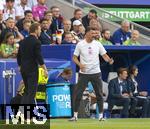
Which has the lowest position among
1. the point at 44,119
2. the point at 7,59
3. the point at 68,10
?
the point at 44,119

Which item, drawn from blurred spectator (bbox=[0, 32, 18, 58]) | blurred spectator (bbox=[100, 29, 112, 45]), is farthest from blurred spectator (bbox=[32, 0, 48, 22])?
blurred spectator (bbox=[0, 32, 18, 58])

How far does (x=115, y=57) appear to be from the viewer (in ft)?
77.4

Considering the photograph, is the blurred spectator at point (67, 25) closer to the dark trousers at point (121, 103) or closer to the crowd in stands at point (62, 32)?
the crowd in stands at point (62, 32)

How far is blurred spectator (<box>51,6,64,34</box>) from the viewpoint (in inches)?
890

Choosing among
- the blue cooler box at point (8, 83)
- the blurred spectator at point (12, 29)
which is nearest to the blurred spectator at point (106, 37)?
the blurred spectator at point (12, 29)

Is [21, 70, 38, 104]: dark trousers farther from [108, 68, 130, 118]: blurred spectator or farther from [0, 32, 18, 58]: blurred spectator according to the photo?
[108, 68, 130, 118]: blurred spectator

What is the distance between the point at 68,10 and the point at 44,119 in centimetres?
801

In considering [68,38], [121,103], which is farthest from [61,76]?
[121,103]

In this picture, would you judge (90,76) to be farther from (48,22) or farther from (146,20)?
(146,20)

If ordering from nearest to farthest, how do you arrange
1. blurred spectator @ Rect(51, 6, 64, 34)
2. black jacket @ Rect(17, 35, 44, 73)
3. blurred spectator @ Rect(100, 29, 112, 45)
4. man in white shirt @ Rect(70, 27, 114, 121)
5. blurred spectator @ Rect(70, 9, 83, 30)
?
black jacket @ Rect(17, 35, 44, 73) → man in white shirt @ Rect(70, 27, 114, 121) → blurred spectator @ Rect(51, 6, 64, 34) → blurred spectator @ Rect(100, 29, 112, 45) → blurred spectator @ Rect(70, 9, 83, 30)

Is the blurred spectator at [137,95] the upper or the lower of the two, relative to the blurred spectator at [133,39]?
lower

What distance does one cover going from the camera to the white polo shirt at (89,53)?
Answer: 59.3 feet

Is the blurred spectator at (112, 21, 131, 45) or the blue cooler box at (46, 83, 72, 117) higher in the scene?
the blurred spectator at (112, 21, 131, 45)

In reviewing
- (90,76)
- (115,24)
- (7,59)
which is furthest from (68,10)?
(90,76)
